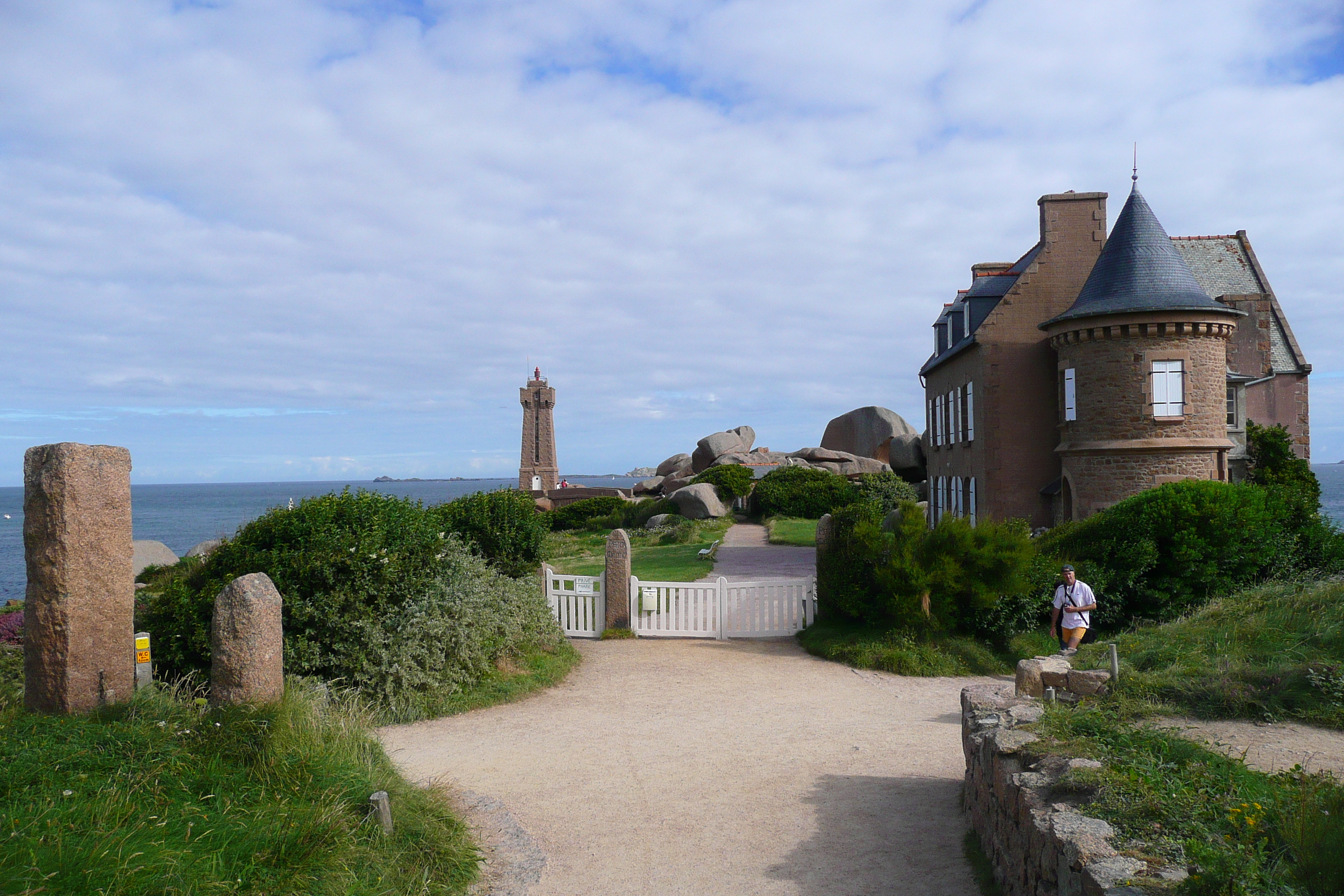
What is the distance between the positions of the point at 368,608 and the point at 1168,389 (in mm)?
16673

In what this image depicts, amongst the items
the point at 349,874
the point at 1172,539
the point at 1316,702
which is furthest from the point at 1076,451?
the point at 349,874

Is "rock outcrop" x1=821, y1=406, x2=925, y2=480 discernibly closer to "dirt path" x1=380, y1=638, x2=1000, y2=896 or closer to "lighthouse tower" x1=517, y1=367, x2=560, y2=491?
"lighthouse tower" x1=517, y1=367, x2=560, y2=491

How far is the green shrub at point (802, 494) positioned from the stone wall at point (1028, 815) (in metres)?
28.8

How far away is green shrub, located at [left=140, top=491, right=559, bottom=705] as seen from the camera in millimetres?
9344

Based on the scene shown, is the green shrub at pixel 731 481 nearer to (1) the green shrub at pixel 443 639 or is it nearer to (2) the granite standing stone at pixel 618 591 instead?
(2) the granite standing stone at pixel 618 591

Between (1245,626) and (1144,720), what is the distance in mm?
3623

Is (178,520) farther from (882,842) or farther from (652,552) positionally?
(882,842)

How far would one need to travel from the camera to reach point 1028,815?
4.61m

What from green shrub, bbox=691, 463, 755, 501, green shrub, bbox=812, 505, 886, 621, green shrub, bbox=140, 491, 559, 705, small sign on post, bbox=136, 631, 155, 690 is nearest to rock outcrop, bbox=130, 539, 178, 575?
green shrub, bbox=140, 491, 559, 705

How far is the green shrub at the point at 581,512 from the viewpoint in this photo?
42219 millimetres

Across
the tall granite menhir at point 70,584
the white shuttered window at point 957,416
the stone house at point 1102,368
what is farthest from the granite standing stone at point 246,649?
the white shuttered window at point 957,416

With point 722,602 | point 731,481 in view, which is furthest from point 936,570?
point 731,481

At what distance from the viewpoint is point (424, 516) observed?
1112 centimetres

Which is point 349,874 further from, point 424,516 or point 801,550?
point 801,550
